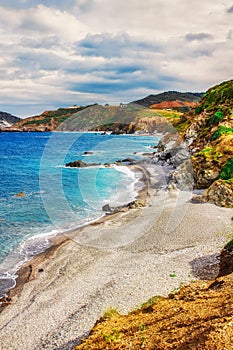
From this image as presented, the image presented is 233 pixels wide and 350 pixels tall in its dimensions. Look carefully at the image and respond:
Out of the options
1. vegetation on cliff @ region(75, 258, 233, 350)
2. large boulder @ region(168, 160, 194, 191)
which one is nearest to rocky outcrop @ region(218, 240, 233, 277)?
vegetation on cliff @ region(75, 258, 233, 350)

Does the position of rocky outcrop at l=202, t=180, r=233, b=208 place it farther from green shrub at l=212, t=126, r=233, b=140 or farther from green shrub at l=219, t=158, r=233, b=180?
green shrub at l=212, t=126, r=233, b=140

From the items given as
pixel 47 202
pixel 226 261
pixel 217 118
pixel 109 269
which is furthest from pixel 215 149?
pixel 109 269

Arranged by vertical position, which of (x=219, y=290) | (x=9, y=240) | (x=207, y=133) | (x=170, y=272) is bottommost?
(x=9, y=240)

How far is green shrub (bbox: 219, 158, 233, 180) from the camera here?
93.7 ft

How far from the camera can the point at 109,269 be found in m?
17.2

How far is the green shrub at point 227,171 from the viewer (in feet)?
93.7

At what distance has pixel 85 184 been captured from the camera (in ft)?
147

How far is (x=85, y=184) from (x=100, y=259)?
26.3 m

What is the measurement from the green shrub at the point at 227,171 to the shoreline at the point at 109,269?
18.4 ft

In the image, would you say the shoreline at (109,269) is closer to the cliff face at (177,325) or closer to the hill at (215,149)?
the hill at (215,149)

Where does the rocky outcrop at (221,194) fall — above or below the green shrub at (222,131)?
below

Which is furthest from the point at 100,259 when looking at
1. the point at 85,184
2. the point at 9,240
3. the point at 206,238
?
the point at 85,184

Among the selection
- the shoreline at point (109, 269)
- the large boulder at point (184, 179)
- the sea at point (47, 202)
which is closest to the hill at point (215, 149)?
the large boulder at point (184, 179)

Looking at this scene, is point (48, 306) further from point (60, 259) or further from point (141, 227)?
point (141, 227)
